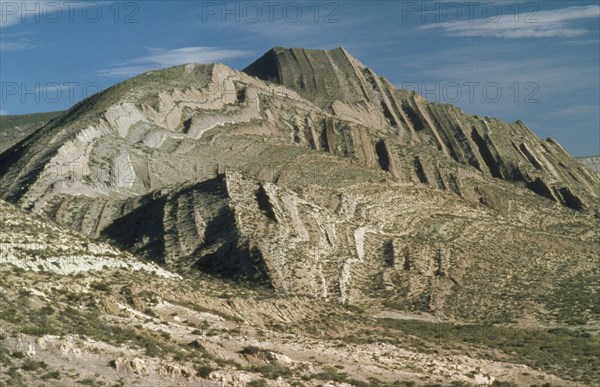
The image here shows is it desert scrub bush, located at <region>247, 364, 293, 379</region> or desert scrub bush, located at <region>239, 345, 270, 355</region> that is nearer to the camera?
desert scrub bush, located at <region>247, 364, 293, 379</region>

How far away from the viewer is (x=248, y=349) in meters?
42.2

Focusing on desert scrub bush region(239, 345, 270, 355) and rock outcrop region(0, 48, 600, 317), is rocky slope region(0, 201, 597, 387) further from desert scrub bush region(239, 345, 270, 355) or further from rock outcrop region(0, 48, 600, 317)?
rock outcrop region(0, 48, 600, 317)

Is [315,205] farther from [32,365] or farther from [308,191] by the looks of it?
[32,365]

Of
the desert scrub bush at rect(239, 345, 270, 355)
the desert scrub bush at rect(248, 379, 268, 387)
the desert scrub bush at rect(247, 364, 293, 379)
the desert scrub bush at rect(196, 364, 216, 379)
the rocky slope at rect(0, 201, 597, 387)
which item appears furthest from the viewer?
the desert scrub bush at rect(239, 345, 270, 355)

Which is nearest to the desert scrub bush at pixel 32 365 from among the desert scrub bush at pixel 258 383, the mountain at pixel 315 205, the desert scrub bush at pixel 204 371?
the desert scrub bush at pixel 204 371

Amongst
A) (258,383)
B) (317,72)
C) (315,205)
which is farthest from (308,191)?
(317,72)

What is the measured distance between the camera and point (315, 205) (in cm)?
8081

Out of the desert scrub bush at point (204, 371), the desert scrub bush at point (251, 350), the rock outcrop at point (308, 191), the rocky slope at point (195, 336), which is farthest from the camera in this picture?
the rock outcrop at point (308, 191)

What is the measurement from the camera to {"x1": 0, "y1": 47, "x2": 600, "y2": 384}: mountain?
68250 millimetres

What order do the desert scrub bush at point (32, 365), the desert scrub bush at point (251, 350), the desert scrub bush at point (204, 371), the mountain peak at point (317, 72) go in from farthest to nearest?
1. the mountain peak at point (317, 72)
2. the desert scrub bush at point (251, 350)
3. the desert scrub bush at point (204, 371)
4. the desert scrub bush at point (32, 365)

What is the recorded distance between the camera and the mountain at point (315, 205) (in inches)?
2687

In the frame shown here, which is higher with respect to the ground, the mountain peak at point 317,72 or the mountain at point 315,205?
the mountain peak at point 317,72

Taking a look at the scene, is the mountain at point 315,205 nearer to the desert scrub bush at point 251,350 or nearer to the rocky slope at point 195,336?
the rocky slope at point 195,336

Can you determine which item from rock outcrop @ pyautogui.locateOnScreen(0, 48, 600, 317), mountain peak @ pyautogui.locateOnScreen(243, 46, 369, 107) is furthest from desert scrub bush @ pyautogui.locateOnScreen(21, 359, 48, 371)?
mountain peak @ pyautogui.locateOnScreen(243, 46, 369, 107)
